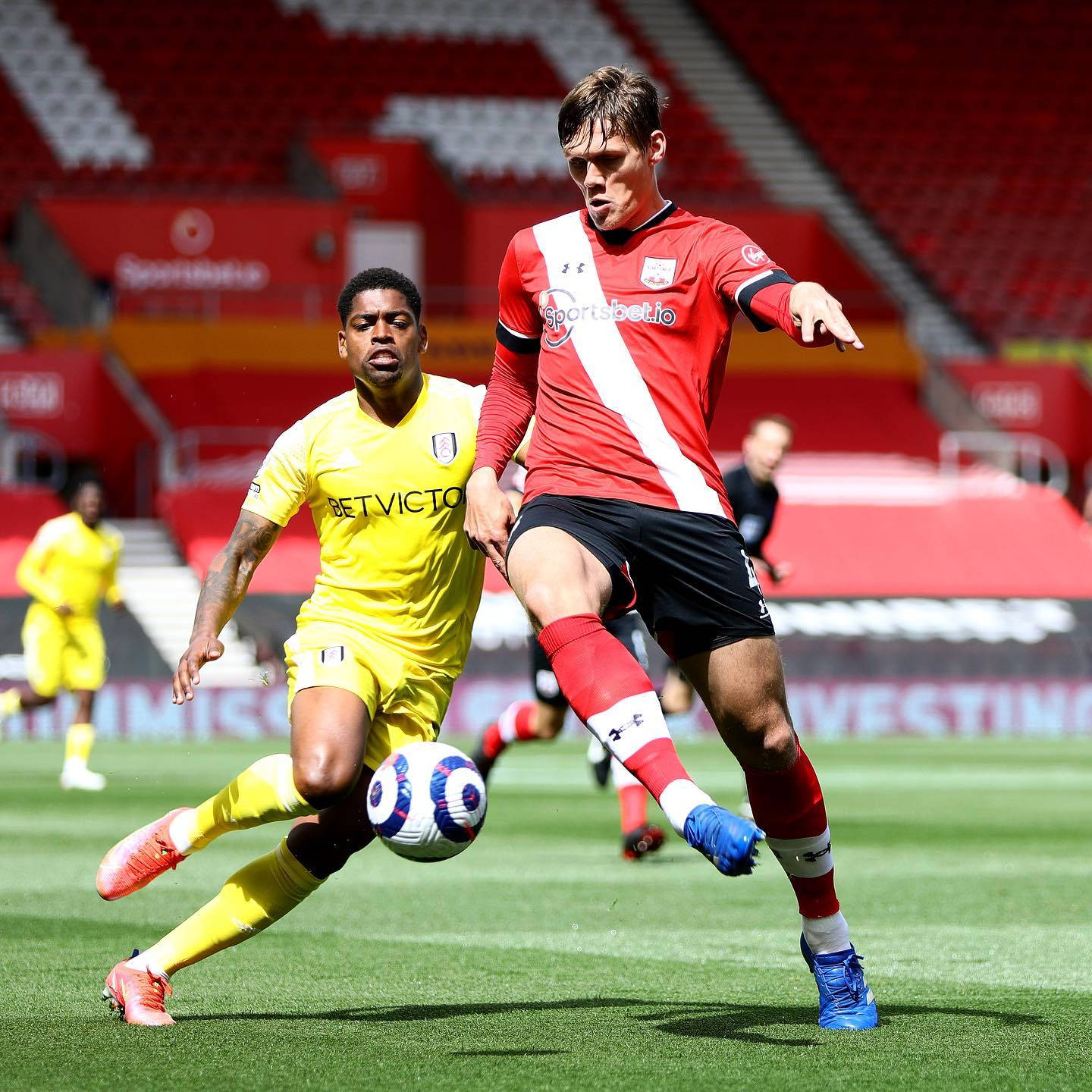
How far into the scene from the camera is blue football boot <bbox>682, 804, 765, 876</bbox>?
4223mm

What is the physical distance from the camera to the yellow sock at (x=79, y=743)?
14.7m


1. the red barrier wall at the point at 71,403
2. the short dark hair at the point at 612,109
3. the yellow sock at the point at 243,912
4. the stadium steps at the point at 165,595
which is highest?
the red barrier wall at the point at 71,403

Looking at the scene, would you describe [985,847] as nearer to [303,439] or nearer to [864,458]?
[303,439]

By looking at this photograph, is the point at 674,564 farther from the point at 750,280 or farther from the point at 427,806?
the point at 427,806

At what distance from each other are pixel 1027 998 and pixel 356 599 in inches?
87.7

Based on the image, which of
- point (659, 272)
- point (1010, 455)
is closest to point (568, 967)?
point (659, 272)

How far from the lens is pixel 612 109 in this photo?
5141 mm

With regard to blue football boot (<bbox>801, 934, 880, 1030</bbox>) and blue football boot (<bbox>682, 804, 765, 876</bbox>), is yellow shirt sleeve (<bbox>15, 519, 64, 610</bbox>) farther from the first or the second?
blue football boot (<bbox>682, 804, 765, 876</bbox>)

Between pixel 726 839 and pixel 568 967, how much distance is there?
2567 millimetres

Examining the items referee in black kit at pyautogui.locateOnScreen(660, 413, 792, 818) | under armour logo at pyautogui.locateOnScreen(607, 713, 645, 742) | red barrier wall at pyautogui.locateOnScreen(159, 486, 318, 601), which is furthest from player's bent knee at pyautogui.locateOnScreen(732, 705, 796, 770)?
red barrier wall at pyautogui.locateOnScreen(159, 486, 318, 601)

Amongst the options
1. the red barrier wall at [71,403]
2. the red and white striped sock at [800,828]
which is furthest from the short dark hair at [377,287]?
the red barrier wall at [71,403]

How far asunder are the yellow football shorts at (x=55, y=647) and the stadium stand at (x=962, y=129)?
16580 millimetres

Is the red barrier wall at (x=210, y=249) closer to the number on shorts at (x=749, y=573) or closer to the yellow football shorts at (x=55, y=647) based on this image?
the yellow football shorts at (x=55, y=647)

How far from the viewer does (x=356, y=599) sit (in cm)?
584
